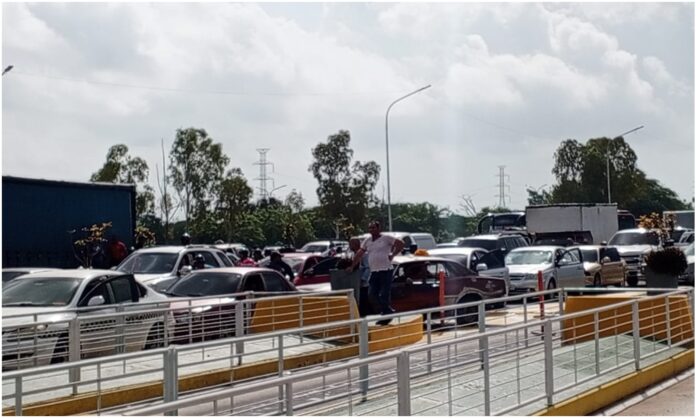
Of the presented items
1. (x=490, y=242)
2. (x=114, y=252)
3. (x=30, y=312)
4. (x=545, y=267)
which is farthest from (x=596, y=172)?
(x=30, y=312)

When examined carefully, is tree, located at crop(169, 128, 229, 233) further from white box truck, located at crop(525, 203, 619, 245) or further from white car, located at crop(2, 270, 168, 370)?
white car, located at crop(2, 270, 168, 370)

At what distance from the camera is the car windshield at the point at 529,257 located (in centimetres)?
2483

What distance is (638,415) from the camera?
9234 mm

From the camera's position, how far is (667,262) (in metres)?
16.5

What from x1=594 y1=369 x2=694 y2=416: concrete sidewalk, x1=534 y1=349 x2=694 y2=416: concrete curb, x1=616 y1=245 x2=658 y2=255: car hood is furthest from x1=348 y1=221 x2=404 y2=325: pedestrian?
x1=616 y1=245 x2=658 y2=255: car hood

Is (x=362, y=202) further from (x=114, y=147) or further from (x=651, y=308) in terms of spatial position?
(x=651, y=308)

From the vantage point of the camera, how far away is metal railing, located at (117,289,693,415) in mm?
6364

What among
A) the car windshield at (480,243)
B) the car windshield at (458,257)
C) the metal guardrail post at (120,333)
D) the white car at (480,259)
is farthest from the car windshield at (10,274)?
the car windshield at (480,243)

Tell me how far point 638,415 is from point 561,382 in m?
0.79

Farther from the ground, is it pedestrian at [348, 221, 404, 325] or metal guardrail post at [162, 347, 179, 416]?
pedestrian at [348, 221, 404, 325]

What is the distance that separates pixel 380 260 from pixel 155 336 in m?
3.67

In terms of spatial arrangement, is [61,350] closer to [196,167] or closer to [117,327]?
[117,327]

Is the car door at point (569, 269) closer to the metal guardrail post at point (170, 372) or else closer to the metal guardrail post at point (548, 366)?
the metal guardrail post at point (548, 366)

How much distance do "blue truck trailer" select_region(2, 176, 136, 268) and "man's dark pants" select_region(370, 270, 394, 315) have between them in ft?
30.8
